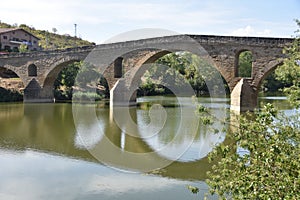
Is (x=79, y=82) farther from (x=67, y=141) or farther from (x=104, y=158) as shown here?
(x=104, y=158)

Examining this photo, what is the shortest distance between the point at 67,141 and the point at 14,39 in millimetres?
45660

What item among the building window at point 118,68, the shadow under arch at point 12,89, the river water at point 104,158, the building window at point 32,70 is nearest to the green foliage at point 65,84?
the building window at point 32,70

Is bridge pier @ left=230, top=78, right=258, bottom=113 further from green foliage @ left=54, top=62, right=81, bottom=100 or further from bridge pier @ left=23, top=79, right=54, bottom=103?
green foliage @ left=54, top=62, right=81, bottom=100

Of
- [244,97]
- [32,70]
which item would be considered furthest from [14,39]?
[244,97]

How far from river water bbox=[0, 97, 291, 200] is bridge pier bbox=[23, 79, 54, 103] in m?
11.7

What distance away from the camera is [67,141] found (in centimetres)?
1245

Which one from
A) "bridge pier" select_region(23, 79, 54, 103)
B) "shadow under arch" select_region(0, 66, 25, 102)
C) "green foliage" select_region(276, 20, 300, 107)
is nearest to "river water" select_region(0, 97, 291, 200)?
"green foliage" select_region(276, 20, 300, 107)

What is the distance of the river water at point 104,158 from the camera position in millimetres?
7441

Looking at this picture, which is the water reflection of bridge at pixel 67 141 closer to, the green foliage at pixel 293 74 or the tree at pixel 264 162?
the green foliage at pixel 293 74

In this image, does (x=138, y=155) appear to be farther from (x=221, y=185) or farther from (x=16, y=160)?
(x=221, y=185)

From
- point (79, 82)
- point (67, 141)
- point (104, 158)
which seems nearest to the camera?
point (104, 158)

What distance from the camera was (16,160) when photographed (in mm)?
9820

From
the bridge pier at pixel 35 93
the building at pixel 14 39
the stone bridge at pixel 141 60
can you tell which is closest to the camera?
the stone bridge at pixel 141 60

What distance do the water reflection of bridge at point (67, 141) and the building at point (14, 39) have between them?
34.3m
